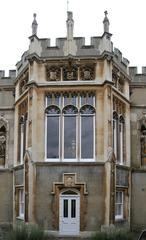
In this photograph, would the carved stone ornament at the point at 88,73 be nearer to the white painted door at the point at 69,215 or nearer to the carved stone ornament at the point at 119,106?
the carved stone ornament at the point at 119,106

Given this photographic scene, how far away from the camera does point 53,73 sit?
74.5 ft

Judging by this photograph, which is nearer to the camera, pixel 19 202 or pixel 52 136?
pixel 52 136

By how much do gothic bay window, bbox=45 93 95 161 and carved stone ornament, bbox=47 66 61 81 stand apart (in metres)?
0.92

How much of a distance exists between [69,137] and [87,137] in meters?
0.94

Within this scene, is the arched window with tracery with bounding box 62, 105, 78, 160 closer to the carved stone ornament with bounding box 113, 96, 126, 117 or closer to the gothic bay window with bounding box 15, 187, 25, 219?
the carved stone ornament with bounding box 113, 96, 126, 117

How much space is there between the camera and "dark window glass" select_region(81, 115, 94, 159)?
22000 mm

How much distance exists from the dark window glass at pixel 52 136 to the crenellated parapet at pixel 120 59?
4.88 metres

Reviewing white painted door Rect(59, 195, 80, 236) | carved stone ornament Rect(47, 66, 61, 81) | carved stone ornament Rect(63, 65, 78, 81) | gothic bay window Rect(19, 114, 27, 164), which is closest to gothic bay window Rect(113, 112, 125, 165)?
carved stone ornament Rect(63, 65, 78, 81)

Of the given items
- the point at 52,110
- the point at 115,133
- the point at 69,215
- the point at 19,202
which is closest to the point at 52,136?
the point at 52,110

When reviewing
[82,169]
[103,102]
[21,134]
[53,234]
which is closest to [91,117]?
[103,102]

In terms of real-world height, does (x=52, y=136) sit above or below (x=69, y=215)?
above

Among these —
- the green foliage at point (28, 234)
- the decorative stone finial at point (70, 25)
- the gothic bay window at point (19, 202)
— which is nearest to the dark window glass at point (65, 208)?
the green foliage at point (28, 234)

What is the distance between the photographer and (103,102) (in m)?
22.1

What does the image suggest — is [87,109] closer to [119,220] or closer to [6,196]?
[119,220]
